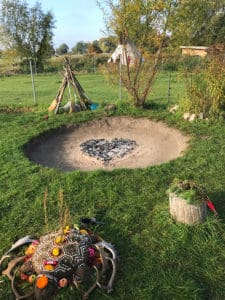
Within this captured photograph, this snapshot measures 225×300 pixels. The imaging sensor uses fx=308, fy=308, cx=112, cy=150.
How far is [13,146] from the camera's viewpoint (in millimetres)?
7625

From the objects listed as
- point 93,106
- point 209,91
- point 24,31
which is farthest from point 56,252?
point 24,31

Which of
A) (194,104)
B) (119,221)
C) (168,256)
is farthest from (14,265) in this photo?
(194,104)

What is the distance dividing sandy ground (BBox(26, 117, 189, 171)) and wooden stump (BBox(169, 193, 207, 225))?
8.18 feet

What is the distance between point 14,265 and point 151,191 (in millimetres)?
2615

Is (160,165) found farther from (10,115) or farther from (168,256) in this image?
(10,115)

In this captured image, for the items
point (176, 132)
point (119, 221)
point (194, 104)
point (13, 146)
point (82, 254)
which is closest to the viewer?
point (82, 254)

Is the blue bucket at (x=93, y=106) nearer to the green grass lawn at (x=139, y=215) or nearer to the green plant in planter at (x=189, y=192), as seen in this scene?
the green grass lawn at (x=139, y=215)

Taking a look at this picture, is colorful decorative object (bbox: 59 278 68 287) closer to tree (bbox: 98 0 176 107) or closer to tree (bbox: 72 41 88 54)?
tree (bbox: 98 0 176 107)

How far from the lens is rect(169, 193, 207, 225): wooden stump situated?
13.7 ft

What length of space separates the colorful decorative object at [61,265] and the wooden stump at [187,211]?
1.09m

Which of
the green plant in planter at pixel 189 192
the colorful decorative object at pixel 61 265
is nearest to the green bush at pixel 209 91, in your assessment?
the green plant in planter at pixel 189 192

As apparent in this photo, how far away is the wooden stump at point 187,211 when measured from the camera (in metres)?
4.18

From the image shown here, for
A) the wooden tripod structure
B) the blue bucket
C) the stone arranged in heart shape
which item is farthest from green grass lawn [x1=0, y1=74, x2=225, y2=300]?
the blue bucket

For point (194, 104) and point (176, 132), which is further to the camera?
point (194, 104)
